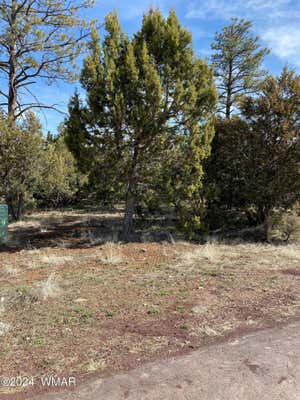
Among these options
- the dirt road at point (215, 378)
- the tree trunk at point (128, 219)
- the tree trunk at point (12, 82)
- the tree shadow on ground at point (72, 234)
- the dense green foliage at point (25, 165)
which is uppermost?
the tree trunk at point (12, 82)

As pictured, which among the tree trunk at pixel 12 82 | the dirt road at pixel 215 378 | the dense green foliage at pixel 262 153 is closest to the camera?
the dirt road at pixel 215 378

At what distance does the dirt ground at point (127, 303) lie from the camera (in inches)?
115

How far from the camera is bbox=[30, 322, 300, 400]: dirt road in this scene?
7.59 feet

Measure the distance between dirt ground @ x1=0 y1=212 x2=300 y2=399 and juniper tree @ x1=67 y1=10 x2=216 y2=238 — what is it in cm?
235

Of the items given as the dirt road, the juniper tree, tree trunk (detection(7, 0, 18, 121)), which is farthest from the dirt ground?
tree trunk (detection(7, 0, 18, 121))

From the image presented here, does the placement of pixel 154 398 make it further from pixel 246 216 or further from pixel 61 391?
pixel 246 216

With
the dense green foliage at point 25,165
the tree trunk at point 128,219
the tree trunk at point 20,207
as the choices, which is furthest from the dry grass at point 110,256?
the tree trunk at point 20,207

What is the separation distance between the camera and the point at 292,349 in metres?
2.98

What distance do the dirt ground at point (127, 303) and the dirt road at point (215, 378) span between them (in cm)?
18

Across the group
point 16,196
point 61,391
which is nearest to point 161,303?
point 61,391

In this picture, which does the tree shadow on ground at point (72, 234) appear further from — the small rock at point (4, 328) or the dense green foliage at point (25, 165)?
the small rock at point (4, 328)

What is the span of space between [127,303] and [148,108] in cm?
565

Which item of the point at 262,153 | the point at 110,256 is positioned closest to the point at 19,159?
the point at 110,256

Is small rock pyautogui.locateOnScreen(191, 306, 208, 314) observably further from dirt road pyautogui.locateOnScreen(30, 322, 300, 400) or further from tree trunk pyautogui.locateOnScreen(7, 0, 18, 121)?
tree trunk pyautogui.locateOnScreen(7, 0, 18, 121)
